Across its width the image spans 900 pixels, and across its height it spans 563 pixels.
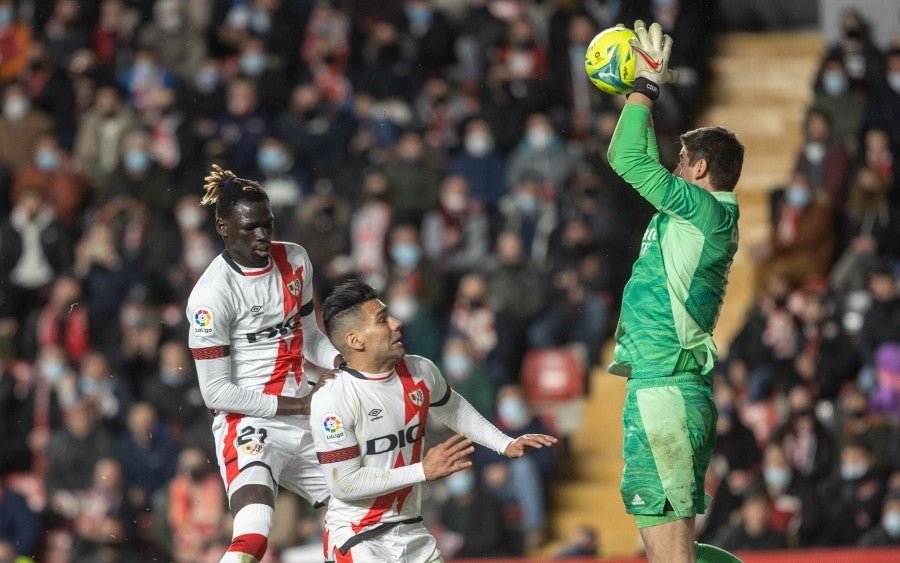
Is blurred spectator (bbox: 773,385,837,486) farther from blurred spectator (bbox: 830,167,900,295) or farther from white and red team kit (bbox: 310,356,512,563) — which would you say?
white and red team kit (bbox: 310,356,512,563)

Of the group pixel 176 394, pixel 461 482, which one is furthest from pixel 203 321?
pixel 176 394

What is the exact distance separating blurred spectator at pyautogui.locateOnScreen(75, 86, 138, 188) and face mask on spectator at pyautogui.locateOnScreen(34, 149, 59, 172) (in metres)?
0.25

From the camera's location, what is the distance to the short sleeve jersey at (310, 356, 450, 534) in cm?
603

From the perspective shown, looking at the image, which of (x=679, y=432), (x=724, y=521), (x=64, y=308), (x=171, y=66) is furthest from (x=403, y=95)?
(x=679, y=432)

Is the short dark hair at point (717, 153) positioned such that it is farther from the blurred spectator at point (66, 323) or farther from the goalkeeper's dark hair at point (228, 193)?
the blurred spectator at point (66, 323)

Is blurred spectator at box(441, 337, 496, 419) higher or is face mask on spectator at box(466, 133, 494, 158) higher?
face mask on spectator at box(466, 133, 494, 158)

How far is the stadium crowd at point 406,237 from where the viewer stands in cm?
1203

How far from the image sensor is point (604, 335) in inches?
521

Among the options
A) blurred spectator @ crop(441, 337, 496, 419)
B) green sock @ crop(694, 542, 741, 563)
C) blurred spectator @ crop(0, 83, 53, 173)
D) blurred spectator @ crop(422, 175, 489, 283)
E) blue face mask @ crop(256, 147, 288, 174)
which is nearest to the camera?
green sock @ crop(694, 542, 741, 563)

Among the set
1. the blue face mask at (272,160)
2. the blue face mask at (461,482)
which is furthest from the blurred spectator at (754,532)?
the blue face mask at (272,160)

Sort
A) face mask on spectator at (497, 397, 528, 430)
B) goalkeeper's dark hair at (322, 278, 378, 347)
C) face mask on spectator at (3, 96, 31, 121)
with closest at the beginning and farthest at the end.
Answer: goalkeeper's dark hair at (322, 278, 378, 347), face mask on spectator at (497, 397, 528, 430), face mask on spectator at (3, 96, 31, 121)

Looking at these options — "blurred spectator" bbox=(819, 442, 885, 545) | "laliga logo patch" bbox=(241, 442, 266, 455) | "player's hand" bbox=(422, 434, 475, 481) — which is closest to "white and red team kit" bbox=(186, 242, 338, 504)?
"laliga logo patch" bbox=(241, 442, 266, 455)

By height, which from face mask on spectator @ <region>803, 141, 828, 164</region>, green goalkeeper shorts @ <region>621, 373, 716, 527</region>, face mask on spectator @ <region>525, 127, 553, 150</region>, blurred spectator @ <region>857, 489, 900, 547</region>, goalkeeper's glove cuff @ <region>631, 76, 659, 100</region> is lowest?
blurred spectator @ <region>857, 489, 900, 547</region>

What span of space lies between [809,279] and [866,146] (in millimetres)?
1306
